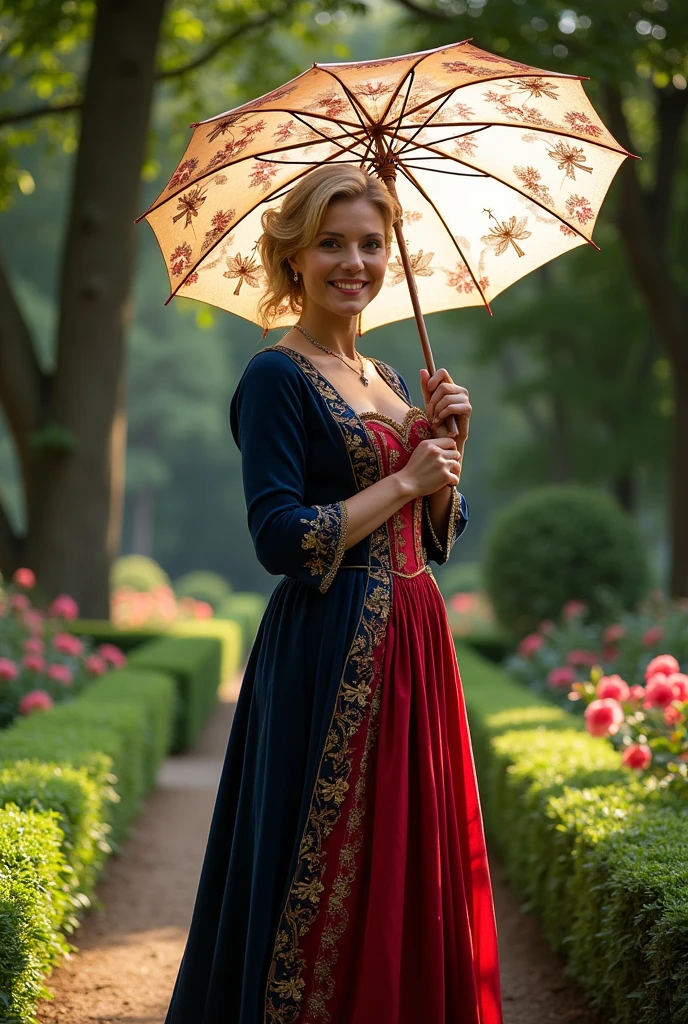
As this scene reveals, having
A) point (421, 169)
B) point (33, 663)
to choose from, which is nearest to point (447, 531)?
point (421, 169)

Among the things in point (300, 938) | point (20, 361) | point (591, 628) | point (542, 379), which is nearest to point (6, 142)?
point (20, 361)

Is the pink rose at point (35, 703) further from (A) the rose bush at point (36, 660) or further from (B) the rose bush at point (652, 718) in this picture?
(B) the rose bush at point (652, 718)

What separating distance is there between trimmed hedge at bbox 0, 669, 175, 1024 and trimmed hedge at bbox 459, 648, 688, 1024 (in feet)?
4.65

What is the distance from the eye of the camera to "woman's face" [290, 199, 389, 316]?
2.44 metres

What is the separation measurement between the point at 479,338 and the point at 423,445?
46.0 ft

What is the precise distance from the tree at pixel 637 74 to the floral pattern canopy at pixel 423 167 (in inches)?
176

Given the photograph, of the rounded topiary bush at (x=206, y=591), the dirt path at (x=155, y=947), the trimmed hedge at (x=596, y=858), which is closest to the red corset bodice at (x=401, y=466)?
the trimmed hedge at (x=596, y=858)

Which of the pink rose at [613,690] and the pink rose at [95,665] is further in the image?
the pink rose at [95,665]

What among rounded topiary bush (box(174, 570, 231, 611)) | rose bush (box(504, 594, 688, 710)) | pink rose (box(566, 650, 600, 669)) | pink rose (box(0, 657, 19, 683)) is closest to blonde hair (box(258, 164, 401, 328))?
pink rose (box(0, 657, 19, 683))

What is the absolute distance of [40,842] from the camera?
2941 mm

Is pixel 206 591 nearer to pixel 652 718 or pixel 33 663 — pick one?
pixel 33 663

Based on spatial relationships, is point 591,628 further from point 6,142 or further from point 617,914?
point 6,142

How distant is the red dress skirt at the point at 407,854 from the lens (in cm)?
224

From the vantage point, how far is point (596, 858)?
2.96 meters
